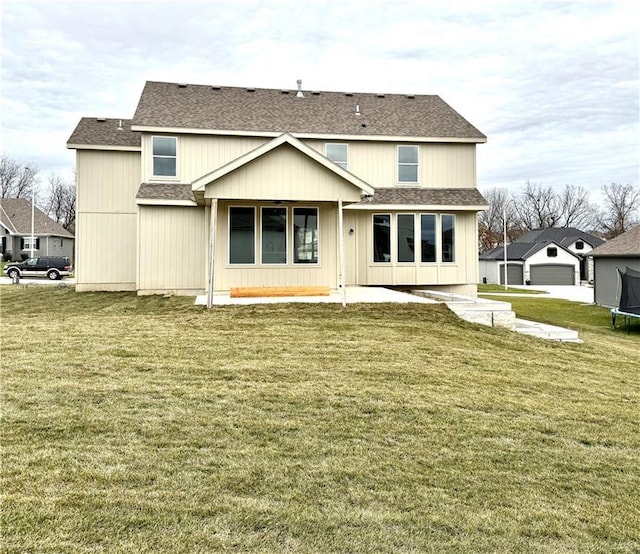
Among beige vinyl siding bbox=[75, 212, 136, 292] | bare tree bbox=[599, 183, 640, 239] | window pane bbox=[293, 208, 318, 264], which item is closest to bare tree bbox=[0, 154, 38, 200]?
beige vinyl siding bbox=[75, 212, 136, 292]

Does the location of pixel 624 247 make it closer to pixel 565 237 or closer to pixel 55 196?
pixel 565 237

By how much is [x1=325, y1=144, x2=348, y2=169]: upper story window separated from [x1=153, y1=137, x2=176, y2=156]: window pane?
4966 millimetres

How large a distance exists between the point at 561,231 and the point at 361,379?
49.0 meters

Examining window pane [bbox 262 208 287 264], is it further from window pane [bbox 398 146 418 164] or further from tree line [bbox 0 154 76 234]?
tree line [bbox 0 154 76 234]

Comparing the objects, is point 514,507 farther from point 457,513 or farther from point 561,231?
point 561,231

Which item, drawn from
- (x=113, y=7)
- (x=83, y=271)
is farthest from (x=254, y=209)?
(x=83, y=271)

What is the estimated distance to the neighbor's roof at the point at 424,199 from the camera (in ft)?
53.2

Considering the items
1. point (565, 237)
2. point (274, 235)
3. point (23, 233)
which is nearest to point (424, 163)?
point (274, 235)

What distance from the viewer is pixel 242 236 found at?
13.6 m

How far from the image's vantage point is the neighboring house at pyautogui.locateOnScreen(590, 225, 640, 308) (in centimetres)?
2311

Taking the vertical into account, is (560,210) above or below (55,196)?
below

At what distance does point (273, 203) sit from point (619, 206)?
70736 mm

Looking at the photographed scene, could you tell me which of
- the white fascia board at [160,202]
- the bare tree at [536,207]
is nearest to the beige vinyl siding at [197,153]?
the white fascia board at [160,202]

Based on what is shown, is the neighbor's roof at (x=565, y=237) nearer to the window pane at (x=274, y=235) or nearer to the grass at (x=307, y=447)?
the window pane at (x=274, y=235)
